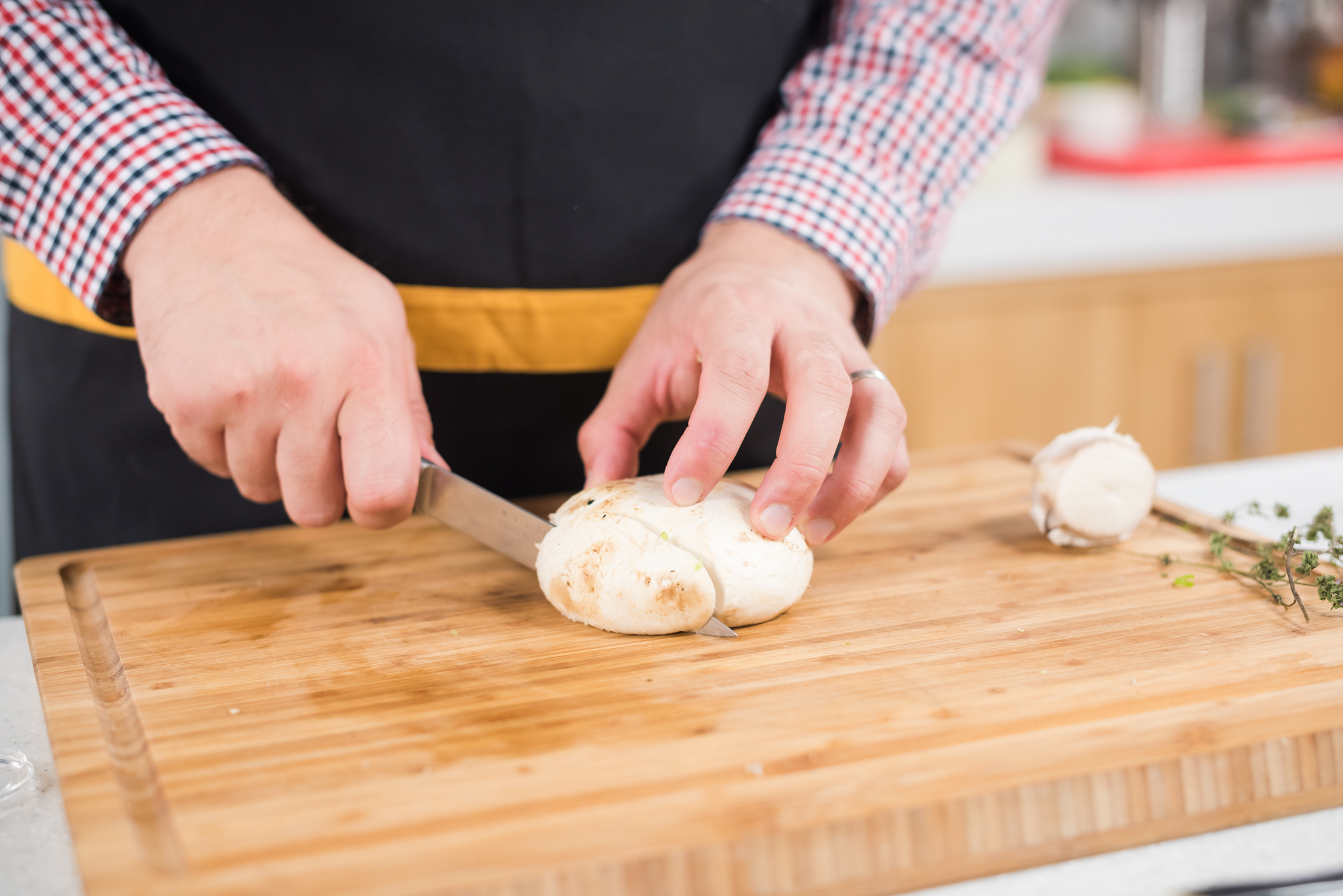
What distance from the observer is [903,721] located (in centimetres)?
69

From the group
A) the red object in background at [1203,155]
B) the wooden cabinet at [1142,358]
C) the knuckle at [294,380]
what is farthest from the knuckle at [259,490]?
the red object in background at [1203,155]

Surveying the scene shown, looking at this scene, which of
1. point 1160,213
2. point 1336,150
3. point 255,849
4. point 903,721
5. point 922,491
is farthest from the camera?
point 1336,150

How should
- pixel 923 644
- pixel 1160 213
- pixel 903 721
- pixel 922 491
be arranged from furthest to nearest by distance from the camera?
pixel 1160 213 → pixel 922 491 → pixel 923 644 → pixel 903 721

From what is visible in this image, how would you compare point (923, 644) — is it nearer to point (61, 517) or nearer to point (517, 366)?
point (517, 366)

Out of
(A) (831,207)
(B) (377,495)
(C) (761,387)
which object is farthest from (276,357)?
(A) (831,207)

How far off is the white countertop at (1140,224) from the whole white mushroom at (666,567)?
1.53 meters

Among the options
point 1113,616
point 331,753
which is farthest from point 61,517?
point 1113,616

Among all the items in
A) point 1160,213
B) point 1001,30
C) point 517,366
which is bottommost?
point 1160,213

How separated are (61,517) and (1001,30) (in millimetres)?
1116

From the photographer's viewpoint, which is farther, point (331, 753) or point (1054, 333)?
point (1054, 333)

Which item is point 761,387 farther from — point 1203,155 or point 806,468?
point 1203,155

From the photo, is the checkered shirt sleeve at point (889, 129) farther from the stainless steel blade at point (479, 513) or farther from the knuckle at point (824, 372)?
the stainless steel blade at point (479, 513)

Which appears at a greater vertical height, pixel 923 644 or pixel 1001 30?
pixel 1001 30

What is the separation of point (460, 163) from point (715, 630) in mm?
525
